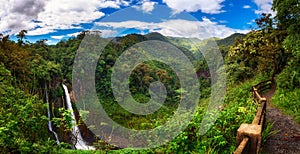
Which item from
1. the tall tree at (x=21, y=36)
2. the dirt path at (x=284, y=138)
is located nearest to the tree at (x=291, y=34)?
the dirt path at (x=284, y=138)

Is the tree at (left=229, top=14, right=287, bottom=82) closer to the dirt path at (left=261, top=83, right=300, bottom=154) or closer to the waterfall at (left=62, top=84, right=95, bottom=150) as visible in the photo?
the dirt path at (left=261, top=83, right=300, bottom=154)

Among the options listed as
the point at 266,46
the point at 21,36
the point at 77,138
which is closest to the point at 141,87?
the point at 21,36

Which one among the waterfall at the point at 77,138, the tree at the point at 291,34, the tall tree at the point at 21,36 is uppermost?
the tall tree at the point at 21,36

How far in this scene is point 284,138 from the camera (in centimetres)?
675

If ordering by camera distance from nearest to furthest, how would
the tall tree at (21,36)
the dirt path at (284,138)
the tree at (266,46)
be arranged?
1. the dirt path at (284,138)
2. the tree at (266,46)
3. the tall tree at (21,36)

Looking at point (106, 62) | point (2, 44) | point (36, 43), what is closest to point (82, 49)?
point (106, 62)

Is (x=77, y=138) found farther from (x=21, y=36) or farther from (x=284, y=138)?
(x=21, y=36)

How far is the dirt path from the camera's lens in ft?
19.4

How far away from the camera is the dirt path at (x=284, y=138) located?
5.92 metres

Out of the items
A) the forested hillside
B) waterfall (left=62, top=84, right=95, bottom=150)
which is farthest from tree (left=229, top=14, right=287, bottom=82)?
waterfall (left=62, top=84, right=95, bottom=150)

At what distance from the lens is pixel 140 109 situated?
37219mm

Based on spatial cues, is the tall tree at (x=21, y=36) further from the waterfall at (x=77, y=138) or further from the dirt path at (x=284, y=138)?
the dirt path at (x=284, y=138)

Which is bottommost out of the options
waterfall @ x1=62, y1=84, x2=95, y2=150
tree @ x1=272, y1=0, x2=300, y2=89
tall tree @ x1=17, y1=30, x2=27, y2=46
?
waterfall @ x1=62, y1=84, x2=95, y2=150

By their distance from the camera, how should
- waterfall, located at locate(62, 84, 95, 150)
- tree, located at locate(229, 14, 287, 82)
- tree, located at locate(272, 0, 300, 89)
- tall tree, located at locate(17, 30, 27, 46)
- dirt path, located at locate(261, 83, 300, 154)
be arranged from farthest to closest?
tall tree, located at locate(17, 30, 27, 46) → tree, located at locate(229, 14, 287, 82) → tree, located at locate(272, 0, 300, 89) → waterfall, located at locate(62, 84, 95, 150) → dirt path, located at locate(261, 83, 300, 154)
